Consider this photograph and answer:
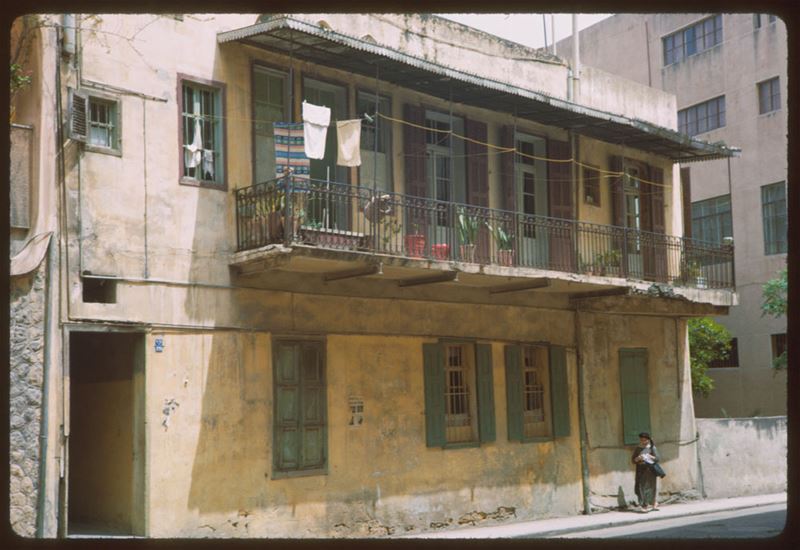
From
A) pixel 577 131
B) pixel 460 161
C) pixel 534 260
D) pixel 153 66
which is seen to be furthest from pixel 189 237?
pixel 577 131

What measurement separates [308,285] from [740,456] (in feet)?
38.0

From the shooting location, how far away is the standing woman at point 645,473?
63.7 ft

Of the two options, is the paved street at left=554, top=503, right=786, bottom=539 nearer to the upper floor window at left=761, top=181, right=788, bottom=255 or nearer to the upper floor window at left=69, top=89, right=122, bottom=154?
the upper floor window at left=69, top=89, right=122, bottom=154

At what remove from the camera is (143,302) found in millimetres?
13445

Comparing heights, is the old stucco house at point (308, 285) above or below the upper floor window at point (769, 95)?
below

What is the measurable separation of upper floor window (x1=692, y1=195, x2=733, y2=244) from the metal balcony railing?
9.21 metres

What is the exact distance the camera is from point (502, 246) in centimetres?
1736

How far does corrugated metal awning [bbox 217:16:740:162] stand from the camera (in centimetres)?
1424

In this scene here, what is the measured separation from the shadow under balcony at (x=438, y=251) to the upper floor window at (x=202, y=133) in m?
0.53

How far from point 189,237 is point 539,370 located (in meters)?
7.51

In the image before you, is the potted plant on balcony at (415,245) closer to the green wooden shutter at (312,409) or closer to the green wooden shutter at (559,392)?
the green wooden shutter at (312,409)

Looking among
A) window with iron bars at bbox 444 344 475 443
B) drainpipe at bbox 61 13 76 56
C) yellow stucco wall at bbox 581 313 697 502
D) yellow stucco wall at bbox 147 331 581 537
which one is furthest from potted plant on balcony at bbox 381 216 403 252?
yellow stucco wall at bbox 581 313 697 502

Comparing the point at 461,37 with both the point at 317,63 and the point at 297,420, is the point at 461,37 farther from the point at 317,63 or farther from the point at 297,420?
the point at 297,420

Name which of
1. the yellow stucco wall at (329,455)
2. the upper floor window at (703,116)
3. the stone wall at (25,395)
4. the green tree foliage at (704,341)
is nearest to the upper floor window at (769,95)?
the upper floor window at (703,116)
